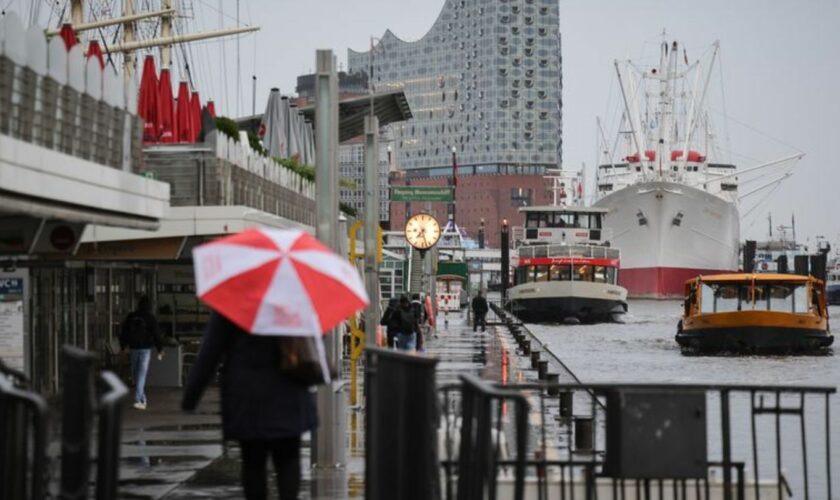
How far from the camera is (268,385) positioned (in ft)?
28.7

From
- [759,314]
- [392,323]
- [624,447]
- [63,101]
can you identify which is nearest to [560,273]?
[759,314]

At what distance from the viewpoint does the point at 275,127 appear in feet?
134

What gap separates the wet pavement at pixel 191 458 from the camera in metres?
14.0

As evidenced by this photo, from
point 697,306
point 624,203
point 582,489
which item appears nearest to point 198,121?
point 582,489

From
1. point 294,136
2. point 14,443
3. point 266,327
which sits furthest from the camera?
point 294,136

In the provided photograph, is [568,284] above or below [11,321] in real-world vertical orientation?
above

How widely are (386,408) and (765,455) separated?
42.7 ft

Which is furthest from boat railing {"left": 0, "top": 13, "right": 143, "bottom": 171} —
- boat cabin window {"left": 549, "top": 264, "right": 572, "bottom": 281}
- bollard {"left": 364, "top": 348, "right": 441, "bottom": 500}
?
boat cabin window {"left": 549, "top": 264, "right": 572, "bottom": 281}

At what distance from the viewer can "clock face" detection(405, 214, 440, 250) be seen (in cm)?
4062

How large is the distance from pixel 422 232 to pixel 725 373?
1036 cm

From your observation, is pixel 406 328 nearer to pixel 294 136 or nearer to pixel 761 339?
pixel 294 136

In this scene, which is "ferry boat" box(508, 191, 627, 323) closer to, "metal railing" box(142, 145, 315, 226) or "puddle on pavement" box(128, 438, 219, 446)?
"metal railing" box(142, 145, 315, 226)

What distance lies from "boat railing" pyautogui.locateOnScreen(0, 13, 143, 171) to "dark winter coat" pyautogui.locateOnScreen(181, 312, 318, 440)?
225 inches

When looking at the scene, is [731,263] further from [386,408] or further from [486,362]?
[386,408]
